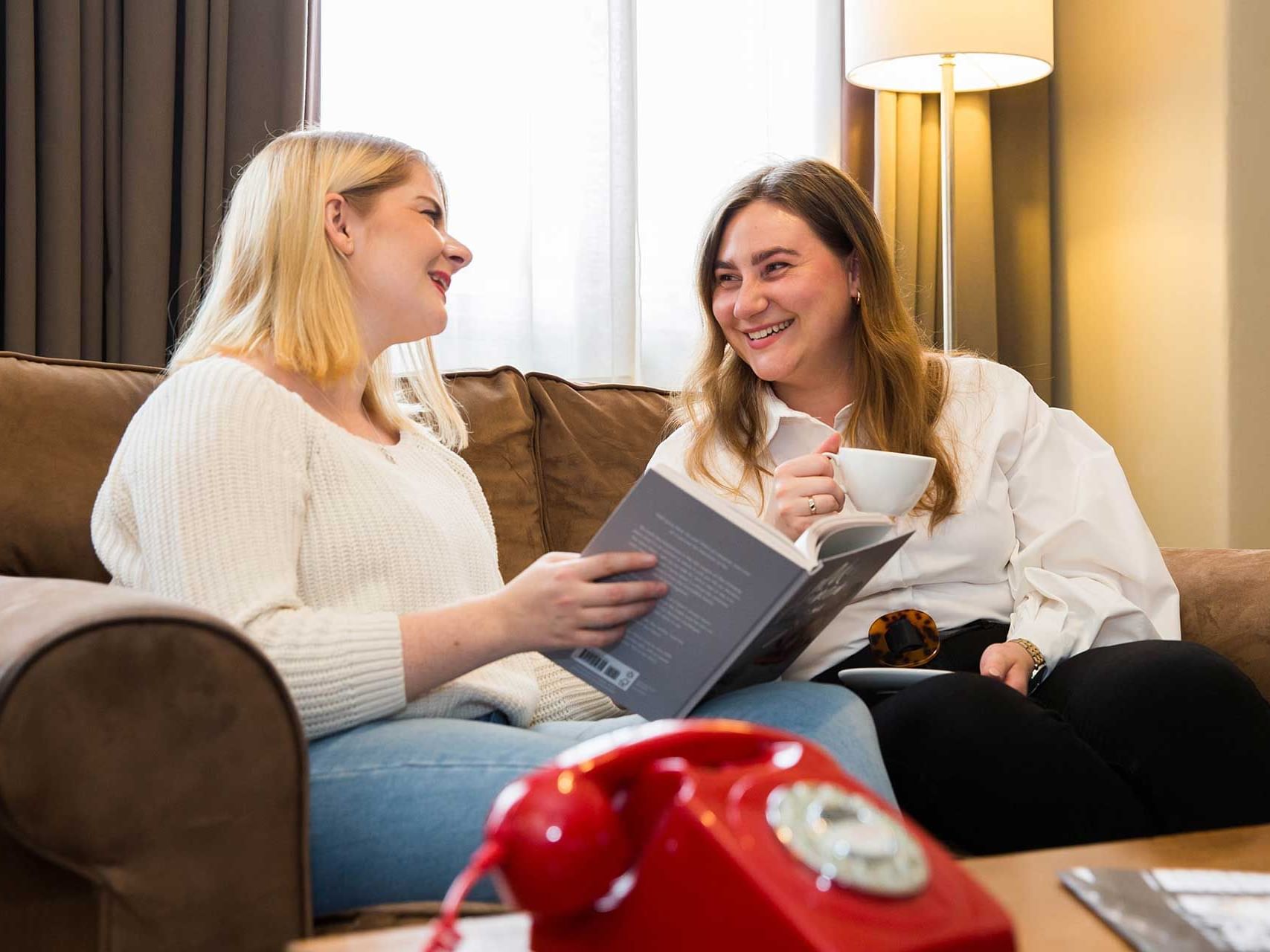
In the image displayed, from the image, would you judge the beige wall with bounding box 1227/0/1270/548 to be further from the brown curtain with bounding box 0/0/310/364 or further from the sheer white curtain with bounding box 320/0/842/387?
the brown curtain with bounding box 0/0/310/364

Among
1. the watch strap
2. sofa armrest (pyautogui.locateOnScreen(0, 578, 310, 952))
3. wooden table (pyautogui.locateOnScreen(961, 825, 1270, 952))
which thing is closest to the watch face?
wooden table (pyautogui.locateOnScreen(961, 825, 1270, 952))

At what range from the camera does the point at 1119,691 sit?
4.20ft

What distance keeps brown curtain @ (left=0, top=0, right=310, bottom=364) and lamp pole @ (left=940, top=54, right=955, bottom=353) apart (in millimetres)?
1337

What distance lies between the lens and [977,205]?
3.00m

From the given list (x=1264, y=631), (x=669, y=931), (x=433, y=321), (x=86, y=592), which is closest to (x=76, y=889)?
(x=86, y=592)

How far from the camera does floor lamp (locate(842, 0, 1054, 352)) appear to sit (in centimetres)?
258

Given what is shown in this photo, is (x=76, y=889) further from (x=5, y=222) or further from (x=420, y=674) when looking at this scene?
(x=5, y=222)

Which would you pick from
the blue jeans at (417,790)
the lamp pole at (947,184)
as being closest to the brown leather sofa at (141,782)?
the blue jeans at (417,790)

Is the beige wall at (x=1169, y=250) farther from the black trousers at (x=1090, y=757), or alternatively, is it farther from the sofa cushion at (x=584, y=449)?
the black trousers at (x=1090, y=757)

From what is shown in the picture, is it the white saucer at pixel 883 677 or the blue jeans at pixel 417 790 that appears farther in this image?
the white saucer at pixel 883 677

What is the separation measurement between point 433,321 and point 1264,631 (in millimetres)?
1085

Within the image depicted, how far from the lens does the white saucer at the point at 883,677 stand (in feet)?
4.50

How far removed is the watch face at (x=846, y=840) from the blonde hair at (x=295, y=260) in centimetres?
88

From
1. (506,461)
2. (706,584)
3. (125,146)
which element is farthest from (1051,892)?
(125,146)
